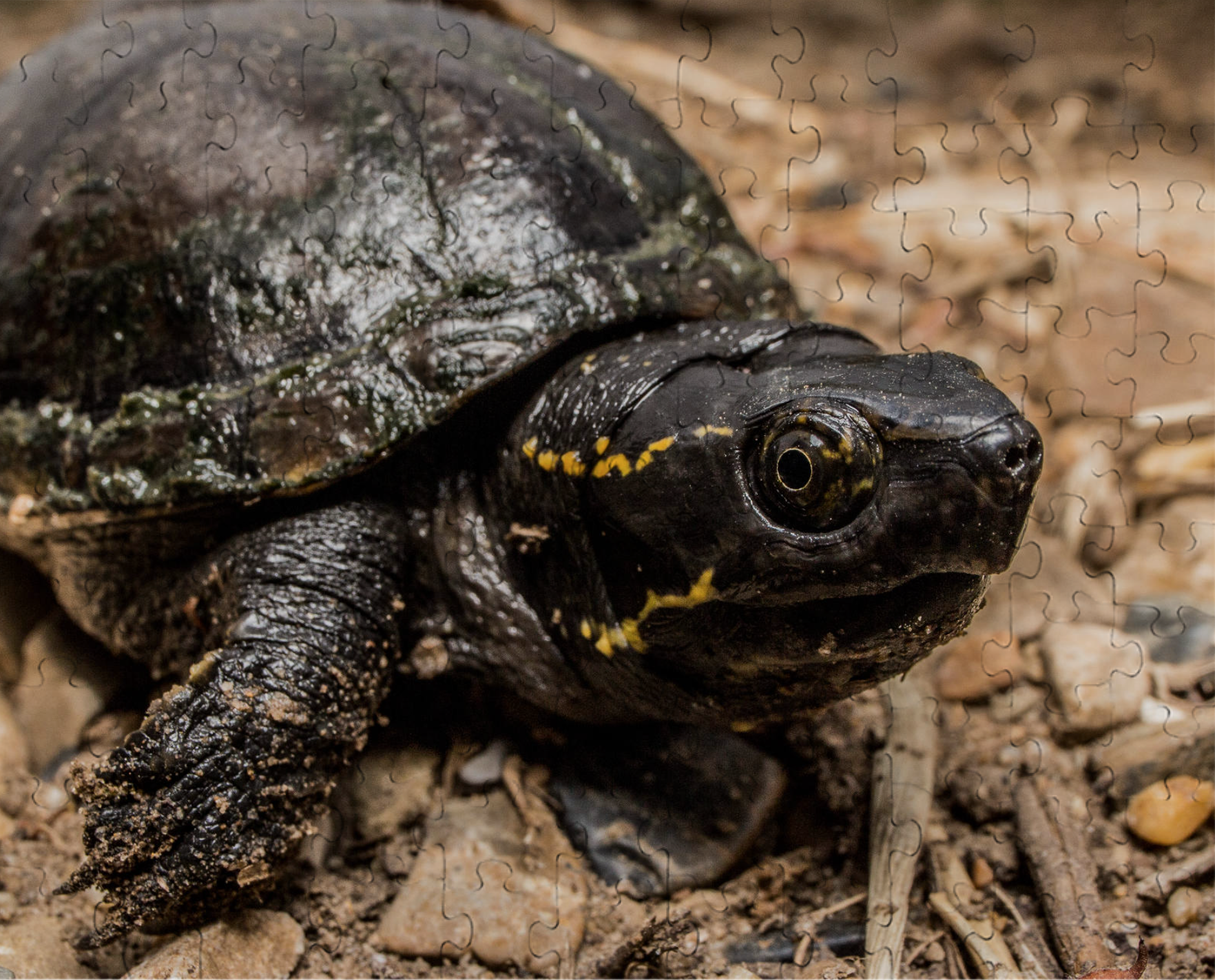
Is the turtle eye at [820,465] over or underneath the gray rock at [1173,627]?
over

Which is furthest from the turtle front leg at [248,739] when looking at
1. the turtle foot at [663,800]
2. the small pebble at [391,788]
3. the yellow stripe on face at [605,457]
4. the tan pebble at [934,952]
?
the tan pebble at [934,952]

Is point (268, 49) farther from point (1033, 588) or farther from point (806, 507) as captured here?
point (1033, 588)

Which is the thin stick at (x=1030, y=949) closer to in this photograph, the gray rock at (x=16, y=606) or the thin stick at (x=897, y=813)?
the thin stick at (x=897, y=813)

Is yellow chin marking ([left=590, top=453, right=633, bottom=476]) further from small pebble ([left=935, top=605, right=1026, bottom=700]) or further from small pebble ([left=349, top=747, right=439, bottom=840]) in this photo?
small pebble ([left=935, top=605, right=1026, bottom=700])

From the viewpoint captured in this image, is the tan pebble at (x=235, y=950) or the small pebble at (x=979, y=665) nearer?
the tan pebble at (x=235, y=950)

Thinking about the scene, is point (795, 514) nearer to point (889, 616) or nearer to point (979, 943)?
point (889, 616)

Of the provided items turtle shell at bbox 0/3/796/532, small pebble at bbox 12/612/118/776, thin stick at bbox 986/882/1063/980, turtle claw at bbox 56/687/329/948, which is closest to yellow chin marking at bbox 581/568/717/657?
turtle shell at bbox 0/3/796/532

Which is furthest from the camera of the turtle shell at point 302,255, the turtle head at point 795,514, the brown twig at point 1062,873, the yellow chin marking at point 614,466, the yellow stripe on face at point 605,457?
the turtle shell at point 302,255
